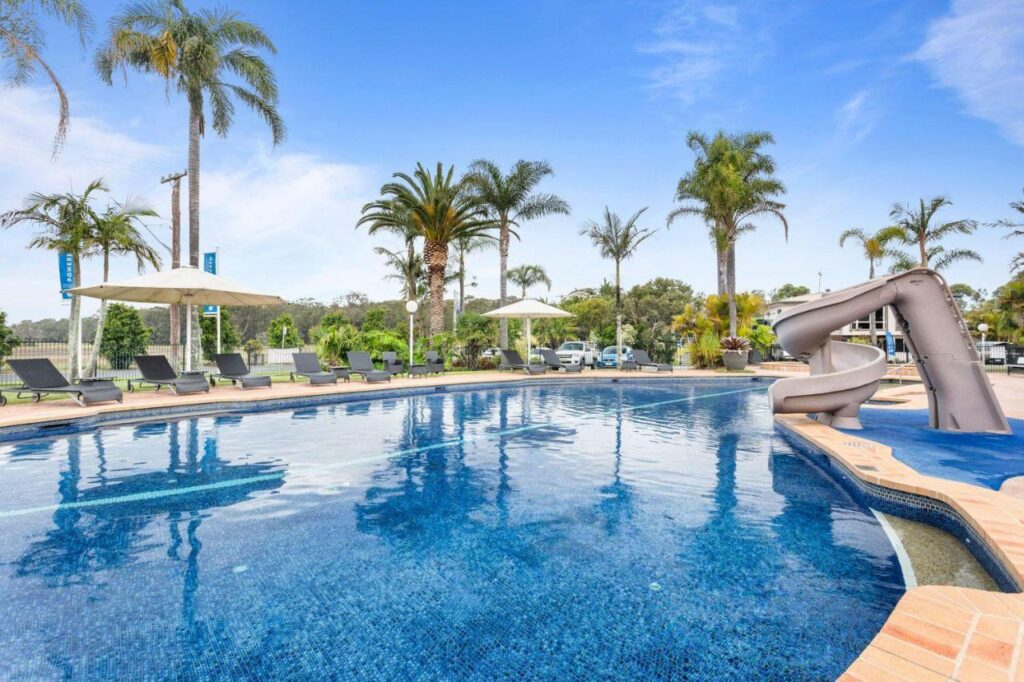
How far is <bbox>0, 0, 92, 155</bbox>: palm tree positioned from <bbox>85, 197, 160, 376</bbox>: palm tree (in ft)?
18.9

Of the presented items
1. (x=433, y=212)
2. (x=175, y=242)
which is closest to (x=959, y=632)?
(x=433, y=212)

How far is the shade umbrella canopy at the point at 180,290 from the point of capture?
462 inches

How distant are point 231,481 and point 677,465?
5815mm

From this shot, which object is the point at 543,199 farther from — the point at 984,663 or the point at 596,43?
the point at 984,663

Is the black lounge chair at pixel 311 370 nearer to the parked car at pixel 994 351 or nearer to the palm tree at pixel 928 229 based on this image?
the parked car at pixel 994 351

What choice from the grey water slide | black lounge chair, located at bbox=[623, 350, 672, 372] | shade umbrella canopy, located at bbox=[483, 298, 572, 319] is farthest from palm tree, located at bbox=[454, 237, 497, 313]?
the grey water slide

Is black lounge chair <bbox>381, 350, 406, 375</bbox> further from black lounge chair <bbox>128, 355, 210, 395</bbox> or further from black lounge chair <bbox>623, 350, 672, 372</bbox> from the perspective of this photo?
black lounge chair <bbox>623, 350, 672, 372</bbox>

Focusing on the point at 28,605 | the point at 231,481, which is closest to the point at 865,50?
the point at 231,481

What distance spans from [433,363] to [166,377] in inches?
333

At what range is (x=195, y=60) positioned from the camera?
15.7 meters

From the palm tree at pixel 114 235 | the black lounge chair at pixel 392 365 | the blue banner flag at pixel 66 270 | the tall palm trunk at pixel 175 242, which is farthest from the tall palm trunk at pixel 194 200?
the black lounge chair at pixel 392 365

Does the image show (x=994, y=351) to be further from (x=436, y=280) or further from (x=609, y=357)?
(x=436, y=280)

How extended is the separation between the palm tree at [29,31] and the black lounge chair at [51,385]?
18.3 feet

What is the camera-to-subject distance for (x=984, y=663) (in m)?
2.08
